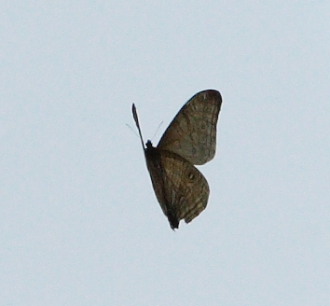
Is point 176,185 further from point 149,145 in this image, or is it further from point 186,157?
point 149,145

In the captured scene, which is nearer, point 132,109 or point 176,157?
point 132,109

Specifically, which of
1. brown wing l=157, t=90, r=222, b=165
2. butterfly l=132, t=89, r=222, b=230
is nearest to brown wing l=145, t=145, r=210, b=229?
butterfly l=132, t=89, r=222, b=230

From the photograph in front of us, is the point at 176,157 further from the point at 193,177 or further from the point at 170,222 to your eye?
the point at 170,222

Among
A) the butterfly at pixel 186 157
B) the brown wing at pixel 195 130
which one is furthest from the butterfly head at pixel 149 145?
the brown wing at pixel 195 130

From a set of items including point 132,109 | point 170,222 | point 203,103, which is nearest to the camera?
point 132,109

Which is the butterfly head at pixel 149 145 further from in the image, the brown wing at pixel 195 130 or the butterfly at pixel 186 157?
the brown wing at pixel 195 130

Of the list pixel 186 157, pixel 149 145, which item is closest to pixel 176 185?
pixel 186 157

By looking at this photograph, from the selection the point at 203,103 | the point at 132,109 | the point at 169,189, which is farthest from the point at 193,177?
the point at 132,109

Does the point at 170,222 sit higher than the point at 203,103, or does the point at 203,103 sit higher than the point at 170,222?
the point at 203,103
